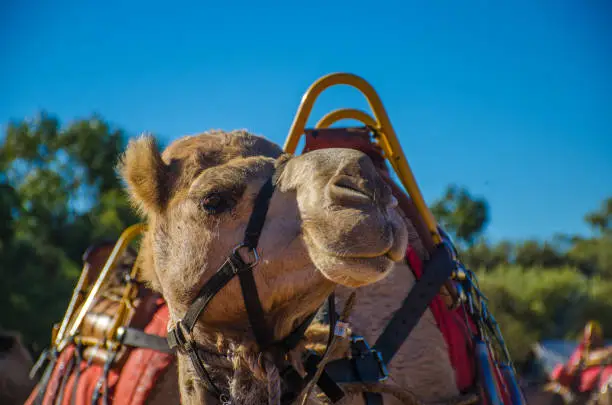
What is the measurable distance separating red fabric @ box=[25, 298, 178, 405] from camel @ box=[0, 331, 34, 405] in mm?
1928

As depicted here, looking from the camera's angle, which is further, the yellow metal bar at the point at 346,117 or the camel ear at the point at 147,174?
the yellow metal bar at the point at 346,117

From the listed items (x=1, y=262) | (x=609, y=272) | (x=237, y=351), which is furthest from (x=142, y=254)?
(x=609, y=272)

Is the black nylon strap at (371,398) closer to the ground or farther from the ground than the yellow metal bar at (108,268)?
closer to the ground

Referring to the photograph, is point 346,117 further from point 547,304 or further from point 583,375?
point 547,304

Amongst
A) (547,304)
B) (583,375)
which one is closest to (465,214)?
(547,304)

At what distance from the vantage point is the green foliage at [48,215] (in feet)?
52.9

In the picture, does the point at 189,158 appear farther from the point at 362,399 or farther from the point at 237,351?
the point at 362,399

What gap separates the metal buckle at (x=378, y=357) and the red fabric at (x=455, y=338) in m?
0.47

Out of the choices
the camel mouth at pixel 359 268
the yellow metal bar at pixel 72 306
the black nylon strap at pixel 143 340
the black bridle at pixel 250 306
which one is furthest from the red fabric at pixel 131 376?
the camel mouth at pixel 359 268

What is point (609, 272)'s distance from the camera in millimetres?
40625

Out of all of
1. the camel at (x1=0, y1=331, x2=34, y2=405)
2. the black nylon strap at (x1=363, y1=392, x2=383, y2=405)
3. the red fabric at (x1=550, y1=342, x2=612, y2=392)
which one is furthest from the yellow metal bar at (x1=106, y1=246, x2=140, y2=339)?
the red fabric at (x1=550, y1=342, x2=612, y2=392)

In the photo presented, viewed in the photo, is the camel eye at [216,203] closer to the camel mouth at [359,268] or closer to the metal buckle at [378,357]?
the camel mouth at [359,268]

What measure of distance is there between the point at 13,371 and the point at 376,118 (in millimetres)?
4330

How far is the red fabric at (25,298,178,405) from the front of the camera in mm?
3371
